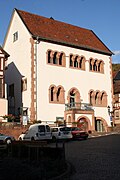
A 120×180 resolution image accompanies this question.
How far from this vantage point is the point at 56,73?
42.5m

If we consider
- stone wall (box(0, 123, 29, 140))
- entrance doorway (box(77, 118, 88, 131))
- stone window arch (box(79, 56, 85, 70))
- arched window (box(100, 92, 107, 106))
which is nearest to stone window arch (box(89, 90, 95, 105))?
arched window (box(100, 92, 107, 106))

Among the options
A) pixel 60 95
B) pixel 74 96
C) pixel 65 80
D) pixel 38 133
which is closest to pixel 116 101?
pixel 74 96

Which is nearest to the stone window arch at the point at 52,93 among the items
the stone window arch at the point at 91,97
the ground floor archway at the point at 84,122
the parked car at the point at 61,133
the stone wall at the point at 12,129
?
the ground floor archway at the point at 84,122

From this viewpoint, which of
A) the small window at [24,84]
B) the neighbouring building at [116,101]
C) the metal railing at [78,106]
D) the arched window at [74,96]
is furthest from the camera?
the neighbouring building at [116,101]

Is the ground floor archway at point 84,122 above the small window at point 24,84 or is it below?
below

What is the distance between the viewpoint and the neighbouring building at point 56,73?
40.9 m

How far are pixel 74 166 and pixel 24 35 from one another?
30869 millimetres

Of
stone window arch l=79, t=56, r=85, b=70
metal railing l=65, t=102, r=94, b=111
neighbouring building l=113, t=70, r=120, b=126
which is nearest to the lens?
metal railing l=65, t=102, r=94, b=111

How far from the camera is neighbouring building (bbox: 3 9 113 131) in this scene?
40.9 m

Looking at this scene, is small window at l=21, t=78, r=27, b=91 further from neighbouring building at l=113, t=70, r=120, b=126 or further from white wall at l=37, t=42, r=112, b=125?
neighbouring building at l=113, t=70, r=120, b=126

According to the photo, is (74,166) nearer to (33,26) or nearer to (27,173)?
(27,173)

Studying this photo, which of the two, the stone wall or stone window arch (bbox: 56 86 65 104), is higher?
stone window arch (bbox: 56 86 65 104)

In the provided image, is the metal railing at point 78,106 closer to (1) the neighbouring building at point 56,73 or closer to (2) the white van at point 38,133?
(1) the neighbouring building at point 56,73

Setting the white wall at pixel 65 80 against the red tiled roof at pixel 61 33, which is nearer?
the white wall at pixel 65 80
